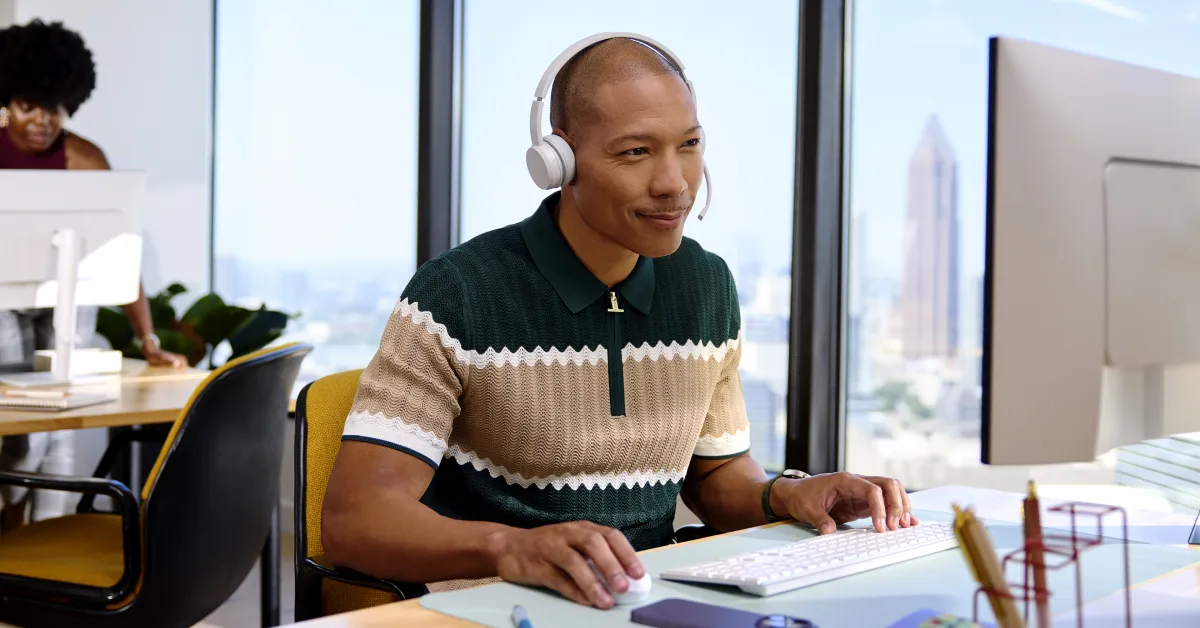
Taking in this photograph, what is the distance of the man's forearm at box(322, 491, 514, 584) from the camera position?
4.03 feet

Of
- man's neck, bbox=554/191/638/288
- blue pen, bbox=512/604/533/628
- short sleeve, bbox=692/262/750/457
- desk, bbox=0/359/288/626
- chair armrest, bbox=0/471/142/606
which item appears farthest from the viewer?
desk, bbox=0/359/288/626

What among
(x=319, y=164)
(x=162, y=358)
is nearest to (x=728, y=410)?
(x=162, y=358)

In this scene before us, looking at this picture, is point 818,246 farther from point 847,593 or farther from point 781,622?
point 781,622

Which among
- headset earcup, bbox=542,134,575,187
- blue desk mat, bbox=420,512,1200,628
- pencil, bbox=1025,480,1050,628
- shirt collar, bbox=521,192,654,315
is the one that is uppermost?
headset earcup, bbox=542,134,575,187

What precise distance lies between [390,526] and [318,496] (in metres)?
0.29

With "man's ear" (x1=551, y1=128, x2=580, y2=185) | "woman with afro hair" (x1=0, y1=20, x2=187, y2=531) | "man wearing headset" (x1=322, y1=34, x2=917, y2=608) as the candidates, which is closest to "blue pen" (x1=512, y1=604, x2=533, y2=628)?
"man wearing headset" (x1=322, y1=34, x2=917, y2=608)

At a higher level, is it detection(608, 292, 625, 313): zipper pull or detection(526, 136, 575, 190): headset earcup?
detection(526, 136, 575, 190): headset earcup

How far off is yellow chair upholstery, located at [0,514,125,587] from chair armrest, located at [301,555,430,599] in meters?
0.85

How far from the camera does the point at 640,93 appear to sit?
146 cm

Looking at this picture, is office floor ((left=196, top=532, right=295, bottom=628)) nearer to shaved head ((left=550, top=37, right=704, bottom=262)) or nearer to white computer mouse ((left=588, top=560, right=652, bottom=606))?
shaved head ((left=550, top=37, right=704, bottom=262))

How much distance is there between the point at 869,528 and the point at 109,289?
2147 mm

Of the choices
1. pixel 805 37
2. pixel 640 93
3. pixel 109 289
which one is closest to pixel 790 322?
pixel 805 37

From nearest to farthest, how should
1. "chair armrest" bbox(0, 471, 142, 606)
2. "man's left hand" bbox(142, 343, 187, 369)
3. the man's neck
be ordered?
the man's neck < "chair armrest" bbox(0, 471, 142, 606) < "man's left hand" bbox(142, 343, 187, 369)

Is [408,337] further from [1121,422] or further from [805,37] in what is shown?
[805,37]
